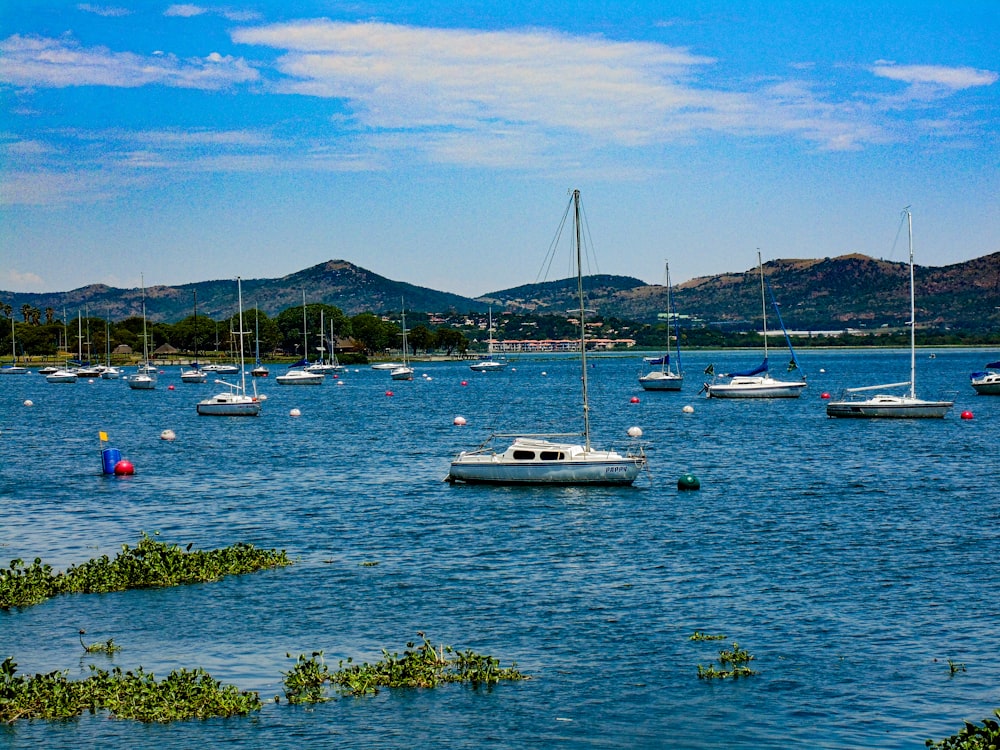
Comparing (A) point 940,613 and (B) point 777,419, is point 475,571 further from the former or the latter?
(B) point 777,419

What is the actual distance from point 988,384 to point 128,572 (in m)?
128

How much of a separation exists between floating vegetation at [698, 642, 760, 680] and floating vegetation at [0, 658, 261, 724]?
10.3 meters

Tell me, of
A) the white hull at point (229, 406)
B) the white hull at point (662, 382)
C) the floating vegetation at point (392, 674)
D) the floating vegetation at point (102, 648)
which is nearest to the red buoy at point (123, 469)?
the floating vegetation at point (102, 648)

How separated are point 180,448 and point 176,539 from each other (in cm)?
4568

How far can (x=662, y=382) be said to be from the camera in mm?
171750

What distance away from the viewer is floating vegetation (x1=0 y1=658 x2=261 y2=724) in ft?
80.0

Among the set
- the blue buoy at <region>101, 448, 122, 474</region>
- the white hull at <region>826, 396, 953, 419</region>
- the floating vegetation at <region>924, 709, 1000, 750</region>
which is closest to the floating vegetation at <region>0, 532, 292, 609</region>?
the floating vegetation at <region>924, 709, 1000, 750</region>

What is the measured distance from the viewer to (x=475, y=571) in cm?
4028

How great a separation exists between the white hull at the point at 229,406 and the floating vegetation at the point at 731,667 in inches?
3983

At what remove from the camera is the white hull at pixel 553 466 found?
60219 millimetres

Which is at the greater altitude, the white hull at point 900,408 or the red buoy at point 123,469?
the white hull at point 900,408

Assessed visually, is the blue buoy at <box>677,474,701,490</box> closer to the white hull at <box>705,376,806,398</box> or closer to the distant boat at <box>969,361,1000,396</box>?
the white hull at <box>705,376,806,398</box>

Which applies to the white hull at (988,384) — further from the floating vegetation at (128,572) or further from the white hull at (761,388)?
the floating vegetation at (128,572)

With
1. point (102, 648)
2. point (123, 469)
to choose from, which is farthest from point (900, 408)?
point (102, 648)
